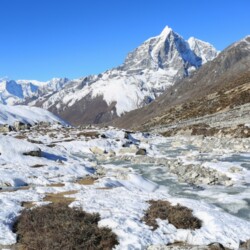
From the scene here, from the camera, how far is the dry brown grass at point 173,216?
68.1 ft

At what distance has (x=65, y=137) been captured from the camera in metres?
81.8

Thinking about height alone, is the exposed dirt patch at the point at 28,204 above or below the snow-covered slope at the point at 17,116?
below

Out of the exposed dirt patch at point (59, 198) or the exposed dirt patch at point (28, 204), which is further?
the exposed dirt patch at point (59, 198)

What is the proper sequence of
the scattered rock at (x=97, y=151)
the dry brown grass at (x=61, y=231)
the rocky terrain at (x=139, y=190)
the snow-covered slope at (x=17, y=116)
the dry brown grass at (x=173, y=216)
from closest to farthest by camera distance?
the dry brown grass at (x=61, y=231)
the rocky terrain at (x=139, y=190)
the dry brown grass at (x=173, y=216)
the scattered rock at (x=97, y=151)
the snow-covered slope at (x=17, y=116)

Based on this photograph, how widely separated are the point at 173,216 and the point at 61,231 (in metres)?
6.34

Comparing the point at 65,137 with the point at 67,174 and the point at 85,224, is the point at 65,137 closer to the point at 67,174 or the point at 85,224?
the point at 67,174

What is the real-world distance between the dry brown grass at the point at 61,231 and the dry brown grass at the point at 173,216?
2.86 meters

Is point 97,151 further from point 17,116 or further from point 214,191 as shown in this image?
point 17,116

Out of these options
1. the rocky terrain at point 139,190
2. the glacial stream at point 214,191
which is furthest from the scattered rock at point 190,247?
the glacial stream at point 214,191

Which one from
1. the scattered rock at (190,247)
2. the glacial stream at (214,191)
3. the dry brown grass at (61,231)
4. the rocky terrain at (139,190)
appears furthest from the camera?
the glacial stream at (214,191)

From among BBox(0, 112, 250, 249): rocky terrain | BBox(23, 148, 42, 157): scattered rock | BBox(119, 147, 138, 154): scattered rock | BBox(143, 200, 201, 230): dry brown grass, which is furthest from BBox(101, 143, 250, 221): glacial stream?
BBox(119, 147, 138, 154): scattered rock

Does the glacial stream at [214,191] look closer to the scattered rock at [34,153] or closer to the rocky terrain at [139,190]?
the rocky terrain at [139,190]

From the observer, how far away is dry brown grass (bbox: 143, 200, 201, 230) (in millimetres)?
20750

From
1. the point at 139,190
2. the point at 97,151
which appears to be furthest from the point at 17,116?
the point at 139,190
